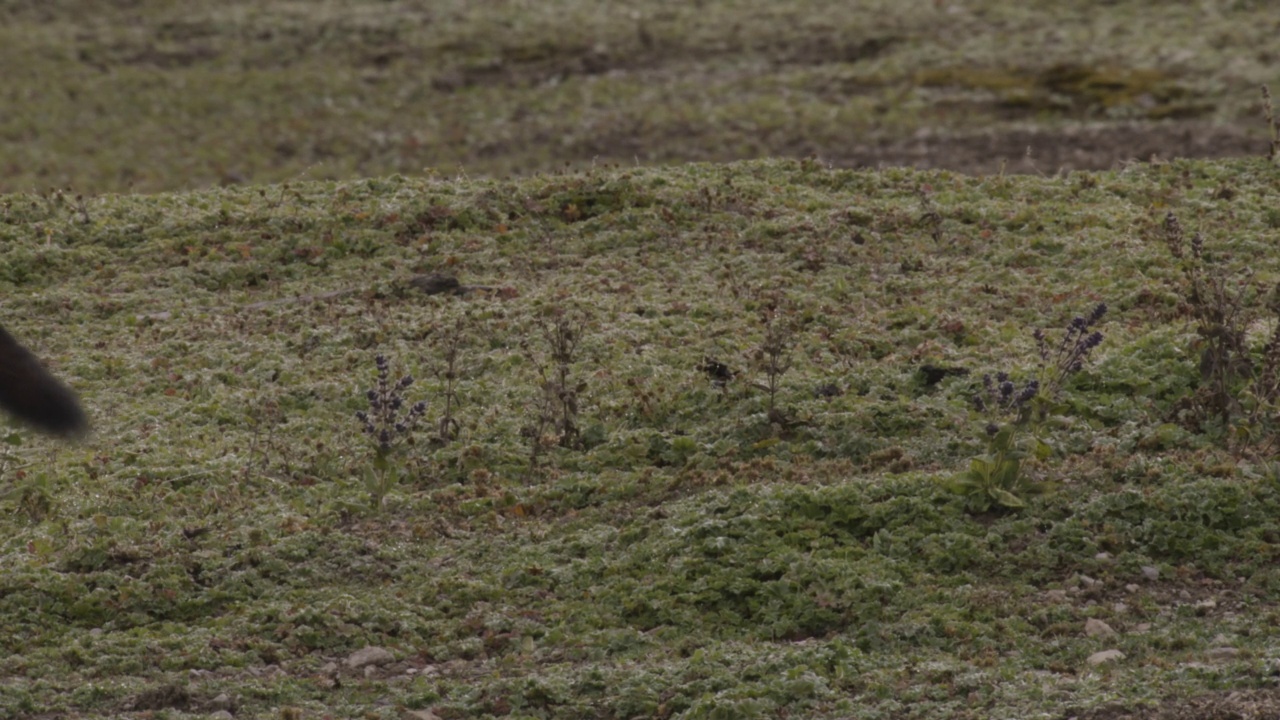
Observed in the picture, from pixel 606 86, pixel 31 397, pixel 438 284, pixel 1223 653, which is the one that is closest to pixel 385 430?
pixel 31 397

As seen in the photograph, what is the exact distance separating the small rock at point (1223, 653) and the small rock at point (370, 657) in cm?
328

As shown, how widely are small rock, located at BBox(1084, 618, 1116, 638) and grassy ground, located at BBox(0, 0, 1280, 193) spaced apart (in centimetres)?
1085

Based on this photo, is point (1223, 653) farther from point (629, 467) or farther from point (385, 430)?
point (385, 430)

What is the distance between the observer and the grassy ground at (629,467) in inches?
244

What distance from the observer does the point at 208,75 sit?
22656 mm

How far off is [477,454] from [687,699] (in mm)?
2631

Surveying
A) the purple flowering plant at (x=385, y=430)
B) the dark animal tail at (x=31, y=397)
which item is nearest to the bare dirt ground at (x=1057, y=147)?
the purple flowering plant at (x=385, y=430)

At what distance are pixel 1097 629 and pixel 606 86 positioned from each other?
639 inches

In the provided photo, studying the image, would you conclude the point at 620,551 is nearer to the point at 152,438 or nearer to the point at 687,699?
the point at 687,699

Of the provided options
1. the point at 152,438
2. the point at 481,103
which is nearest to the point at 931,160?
the point at 481,103

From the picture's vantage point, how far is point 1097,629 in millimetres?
6281

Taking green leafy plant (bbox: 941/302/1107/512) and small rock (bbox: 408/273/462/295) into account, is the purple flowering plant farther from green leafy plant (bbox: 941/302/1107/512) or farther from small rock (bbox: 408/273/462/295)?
green leafy plant (bbox: 941/302/1107/512)

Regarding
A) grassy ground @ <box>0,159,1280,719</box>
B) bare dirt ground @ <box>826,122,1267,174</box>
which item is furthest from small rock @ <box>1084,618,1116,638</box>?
bare dirt ground @ <box>826,122,1267,174</box>

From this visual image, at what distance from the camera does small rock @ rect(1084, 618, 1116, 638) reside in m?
6.25
